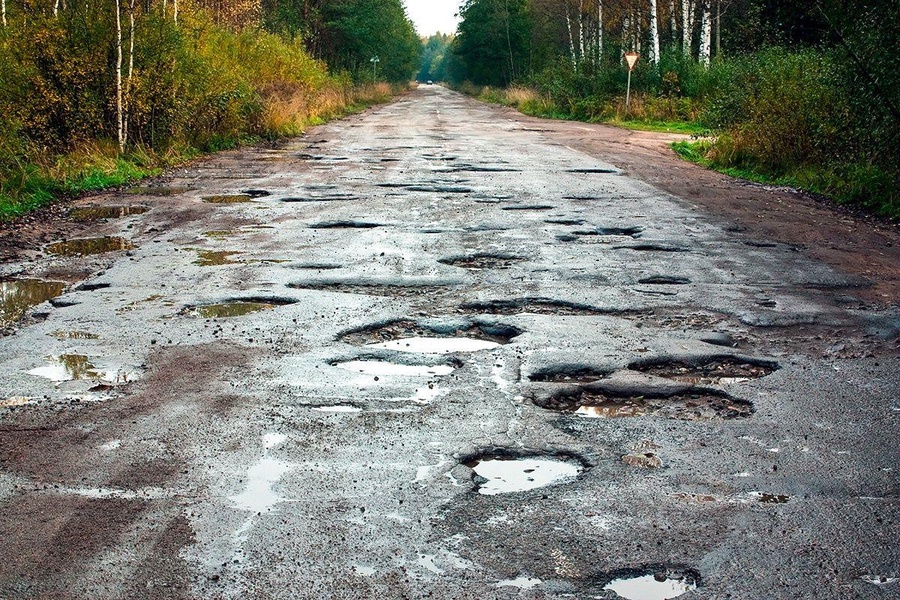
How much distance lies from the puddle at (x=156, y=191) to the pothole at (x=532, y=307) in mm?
7789

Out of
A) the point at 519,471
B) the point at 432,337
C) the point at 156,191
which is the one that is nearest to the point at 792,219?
the point at 432,337

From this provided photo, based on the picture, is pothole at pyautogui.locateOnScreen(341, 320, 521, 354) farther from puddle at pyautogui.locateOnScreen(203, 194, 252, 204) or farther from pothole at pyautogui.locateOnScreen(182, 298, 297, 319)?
puddle at pyautogui.locateOnScreen(203, 194, 252, 204)

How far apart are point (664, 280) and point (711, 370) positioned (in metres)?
2.44

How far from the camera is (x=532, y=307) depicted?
7.20 metres

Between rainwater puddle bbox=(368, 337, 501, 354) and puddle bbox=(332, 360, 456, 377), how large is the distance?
0.31 m

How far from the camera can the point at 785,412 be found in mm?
5039

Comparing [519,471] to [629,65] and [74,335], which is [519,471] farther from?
[629,65]

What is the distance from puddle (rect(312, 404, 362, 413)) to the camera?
5000mm

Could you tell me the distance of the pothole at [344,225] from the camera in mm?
10688

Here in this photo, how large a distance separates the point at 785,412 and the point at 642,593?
85.4 inches

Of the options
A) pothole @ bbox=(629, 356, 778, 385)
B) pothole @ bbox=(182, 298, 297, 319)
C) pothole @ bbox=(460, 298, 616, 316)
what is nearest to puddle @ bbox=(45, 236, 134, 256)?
pothole @ bbox=(182, 298, 297, 319)

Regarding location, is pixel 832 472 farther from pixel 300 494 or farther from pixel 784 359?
pixel 300 494

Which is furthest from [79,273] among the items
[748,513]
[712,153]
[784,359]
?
[712,153]

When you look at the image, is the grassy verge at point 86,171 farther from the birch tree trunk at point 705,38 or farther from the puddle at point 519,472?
the birch tree trunk at point 705,38
